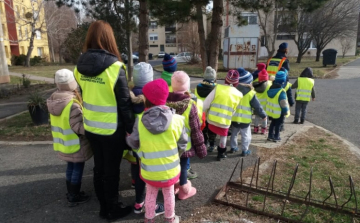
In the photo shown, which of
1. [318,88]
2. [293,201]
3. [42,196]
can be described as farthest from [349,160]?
[318,88]

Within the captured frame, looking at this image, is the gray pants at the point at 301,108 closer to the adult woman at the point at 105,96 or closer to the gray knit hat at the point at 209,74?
the gray knit hat at the point at 209,74

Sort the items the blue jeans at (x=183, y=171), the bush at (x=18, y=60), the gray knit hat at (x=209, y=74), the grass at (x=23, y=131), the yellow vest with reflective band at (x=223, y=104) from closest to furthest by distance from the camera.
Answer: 1. the blue jeans at (x=183, y=171)
2. the yellow vest with reflective band at (x=223, y=104)
3. the gray knit hat at (x=209, y=74)
4. the grass at (x=23, y=131)
5. the bush at (x=18, y=60)

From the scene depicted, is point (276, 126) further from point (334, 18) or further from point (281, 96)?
point (334, 18)

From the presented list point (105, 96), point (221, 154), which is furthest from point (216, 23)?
point (105, 96)

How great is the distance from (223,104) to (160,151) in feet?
6.26

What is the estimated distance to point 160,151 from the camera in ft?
8.87

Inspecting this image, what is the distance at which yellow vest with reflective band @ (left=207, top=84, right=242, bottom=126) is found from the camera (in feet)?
14.2

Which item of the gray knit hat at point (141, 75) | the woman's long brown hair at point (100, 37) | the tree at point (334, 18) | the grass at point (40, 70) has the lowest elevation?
the grass at point (40, 70)

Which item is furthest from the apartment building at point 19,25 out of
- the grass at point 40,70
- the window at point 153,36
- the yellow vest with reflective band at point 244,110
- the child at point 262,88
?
the window at point 153,36

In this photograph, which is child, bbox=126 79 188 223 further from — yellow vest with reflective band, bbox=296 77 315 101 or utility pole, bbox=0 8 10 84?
utility pole, bbox=0 8 10 84

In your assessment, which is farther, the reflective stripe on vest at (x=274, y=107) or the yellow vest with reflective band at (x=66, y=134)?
the reflective stripe on vest at (x=274, y=107)

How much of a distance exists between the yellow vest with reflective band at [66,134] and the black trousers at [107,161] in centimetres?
45

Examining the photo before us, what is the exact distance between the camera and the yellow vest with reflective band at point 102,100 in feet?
8.82

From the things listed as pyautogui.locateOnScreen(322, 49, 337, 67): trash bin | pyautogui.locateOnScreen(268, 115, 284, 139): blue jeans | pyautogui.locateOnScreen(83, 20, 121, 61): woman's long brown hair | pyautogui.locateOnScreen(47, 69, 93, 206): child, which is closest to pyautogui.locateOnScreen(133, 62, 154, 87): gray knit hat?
pyautogui.locateOnScreen(83, 20, 121, 61): woman's long brown hair
